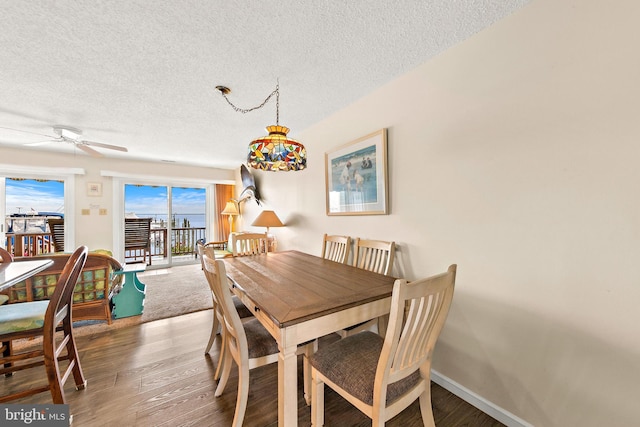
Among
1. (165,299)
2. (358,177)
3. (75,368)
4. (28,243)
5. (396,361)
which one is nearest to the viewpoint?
(396,361)

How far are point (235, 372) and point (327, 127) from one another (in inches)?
99.4

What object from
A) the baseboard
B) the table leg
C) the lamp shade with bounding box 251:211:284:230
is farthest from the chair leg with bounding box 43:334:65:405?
the baseboard

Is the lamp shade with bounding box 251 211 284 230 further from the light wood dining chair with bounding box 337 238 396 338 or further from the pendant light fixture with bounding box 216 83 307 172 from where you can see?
the pendant light fixture with bounding box 216 83 307 172

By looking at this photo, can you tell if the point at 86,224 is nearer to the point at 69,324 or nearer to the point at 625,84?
the point at 69,324

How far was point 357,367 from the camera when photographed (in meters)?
1.10

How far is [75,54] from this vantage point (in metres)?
1.61

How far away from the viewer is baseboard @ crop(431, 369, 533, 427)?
4.23 ft

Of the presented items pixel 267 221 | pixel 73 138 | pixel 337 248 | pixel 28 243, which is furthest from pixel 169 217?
pixel 337 248

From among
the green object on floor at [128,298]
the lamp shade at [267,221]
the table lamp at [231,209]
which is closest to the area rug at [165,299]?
the green object on floor at [128,298]

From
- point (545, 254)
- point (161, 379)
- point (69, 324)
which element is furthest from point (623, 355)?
point (69, 324)

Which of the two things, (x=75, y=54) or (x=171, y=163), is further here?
(x=171, y=163)

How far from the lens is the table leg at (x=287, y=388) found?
102 cm

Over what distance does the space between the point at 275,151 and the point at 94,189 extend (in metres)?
5.03

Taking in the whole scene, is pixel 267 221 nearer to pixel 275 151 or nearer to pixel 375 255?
pixel 375 255
